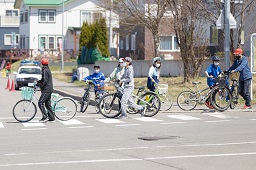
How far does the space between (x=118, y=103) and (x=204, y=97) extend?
3.13m

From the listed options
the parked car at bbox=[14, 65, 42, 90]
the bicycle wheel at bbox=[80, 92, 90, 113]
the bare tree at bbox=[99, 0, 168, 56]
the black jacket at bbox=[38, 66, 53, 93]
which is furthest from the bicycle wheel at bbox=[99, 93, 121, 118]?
the parked car at bbox=[14, 65, 42, 90]

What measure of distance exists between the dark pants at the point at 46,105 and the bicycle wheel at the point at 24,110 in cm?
31

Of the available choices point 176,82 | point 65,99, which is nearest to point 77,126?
point 65,99

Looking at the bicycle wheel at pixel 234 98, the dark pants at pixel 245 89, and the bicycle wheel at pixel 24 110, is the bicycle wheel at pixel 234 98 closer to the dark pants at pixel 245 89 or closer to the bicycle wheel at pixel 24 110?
the dark pants at pixel 245 89

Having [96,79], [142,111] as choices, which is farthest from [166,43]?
[142,111]

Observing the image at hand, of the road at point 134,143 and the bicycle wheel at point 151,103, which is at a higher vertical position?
the bicycle wheel at point 151,103

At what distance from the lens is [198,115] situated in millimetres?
21078

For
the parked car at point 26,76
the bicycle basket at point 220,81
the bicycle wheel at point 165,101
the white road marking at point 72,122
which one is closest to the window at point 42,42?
the parked car at point 26,76

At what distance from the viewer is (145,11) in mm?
36188

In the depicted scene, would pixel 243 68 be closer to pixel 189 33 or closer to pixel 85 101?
pixel 85 101

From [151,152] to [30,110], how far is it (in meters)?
7.59

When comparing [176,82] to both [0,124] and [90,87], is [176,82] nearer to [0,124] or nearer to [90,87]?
[90,87]

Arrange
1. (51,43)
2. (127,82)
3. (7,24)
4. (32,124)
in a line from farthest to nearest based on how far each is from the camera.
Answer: (7,24) < (51,43) < (127,82) < (32,124)

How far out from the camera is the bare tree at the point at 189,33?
31188mm
